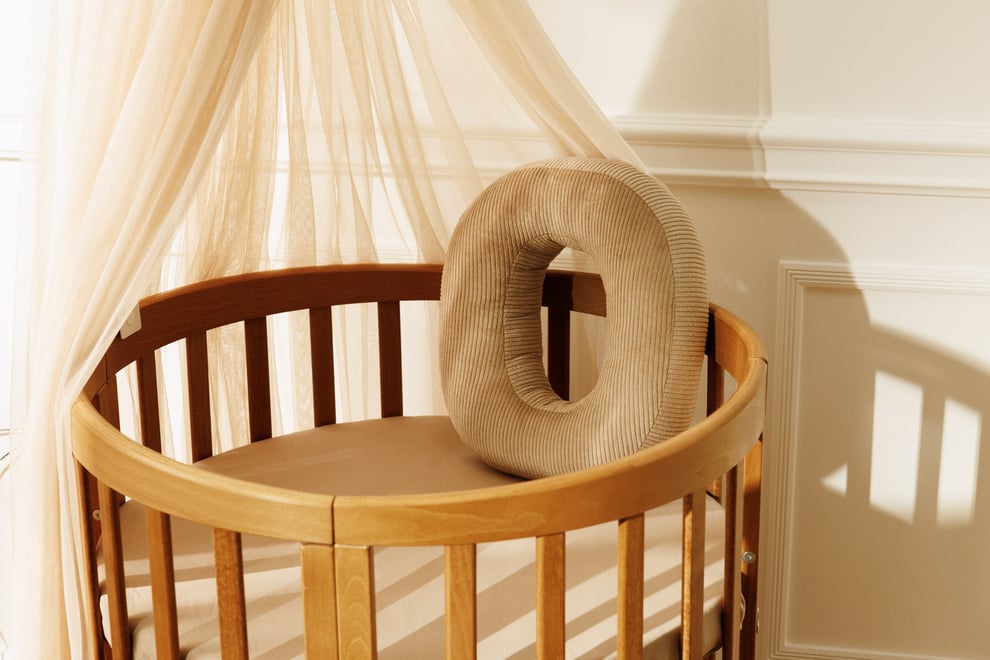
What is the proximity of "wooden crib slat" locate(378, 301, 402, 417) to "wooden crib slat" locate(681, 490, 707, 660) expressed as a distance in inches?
28.4

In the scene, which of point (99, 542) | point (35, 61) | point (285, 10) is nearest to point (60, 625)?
point (99, 542)

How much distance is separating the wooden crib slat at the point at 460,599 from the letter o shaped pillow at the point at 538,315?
426mm

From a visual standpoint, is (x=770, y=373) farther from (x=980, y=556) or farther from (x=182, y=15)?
(x=182, y=15)

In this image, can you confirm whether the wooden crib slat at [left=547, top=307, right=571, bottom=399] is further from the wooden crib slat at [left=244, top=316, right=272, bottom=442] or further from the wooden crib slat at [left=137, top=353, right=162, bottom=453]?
the wooden crib slat at [left=137, top=353, right=162, bottom=453]

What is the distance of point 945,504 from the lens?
1885 millimetres

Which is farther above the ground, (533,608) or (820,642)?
(533,608)

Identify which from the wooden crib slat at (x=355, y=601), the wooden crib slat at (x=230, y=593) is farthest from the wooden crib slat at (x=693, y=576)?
the wooden crib slat at (x=230, y=593)

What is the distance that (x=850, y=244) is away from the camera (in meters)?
1.79

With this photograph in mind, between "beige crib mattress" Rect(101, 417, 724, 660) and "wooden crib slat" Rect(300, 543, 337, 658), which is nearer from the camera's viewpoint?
"wooden crib slat" Rect(300, 543, 337, 658)

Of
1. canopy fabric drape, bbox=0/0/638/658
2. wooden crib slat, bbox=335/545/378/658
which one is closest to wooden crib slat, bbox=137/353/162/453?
canopy fabric drape, bbox=0/0/638/658

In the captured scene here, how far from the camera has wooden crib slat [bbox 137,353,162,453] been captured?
5.32 feet

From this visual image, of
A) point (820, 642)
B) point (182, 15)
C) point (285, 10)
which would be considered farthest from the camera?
point (820, 642)

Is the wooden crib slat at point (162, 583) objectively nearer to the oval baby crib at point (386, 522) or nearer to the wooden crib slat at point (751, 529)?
the oval baby crib at point (386, 522)

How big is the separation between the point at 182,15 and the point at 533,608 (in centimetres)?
81
